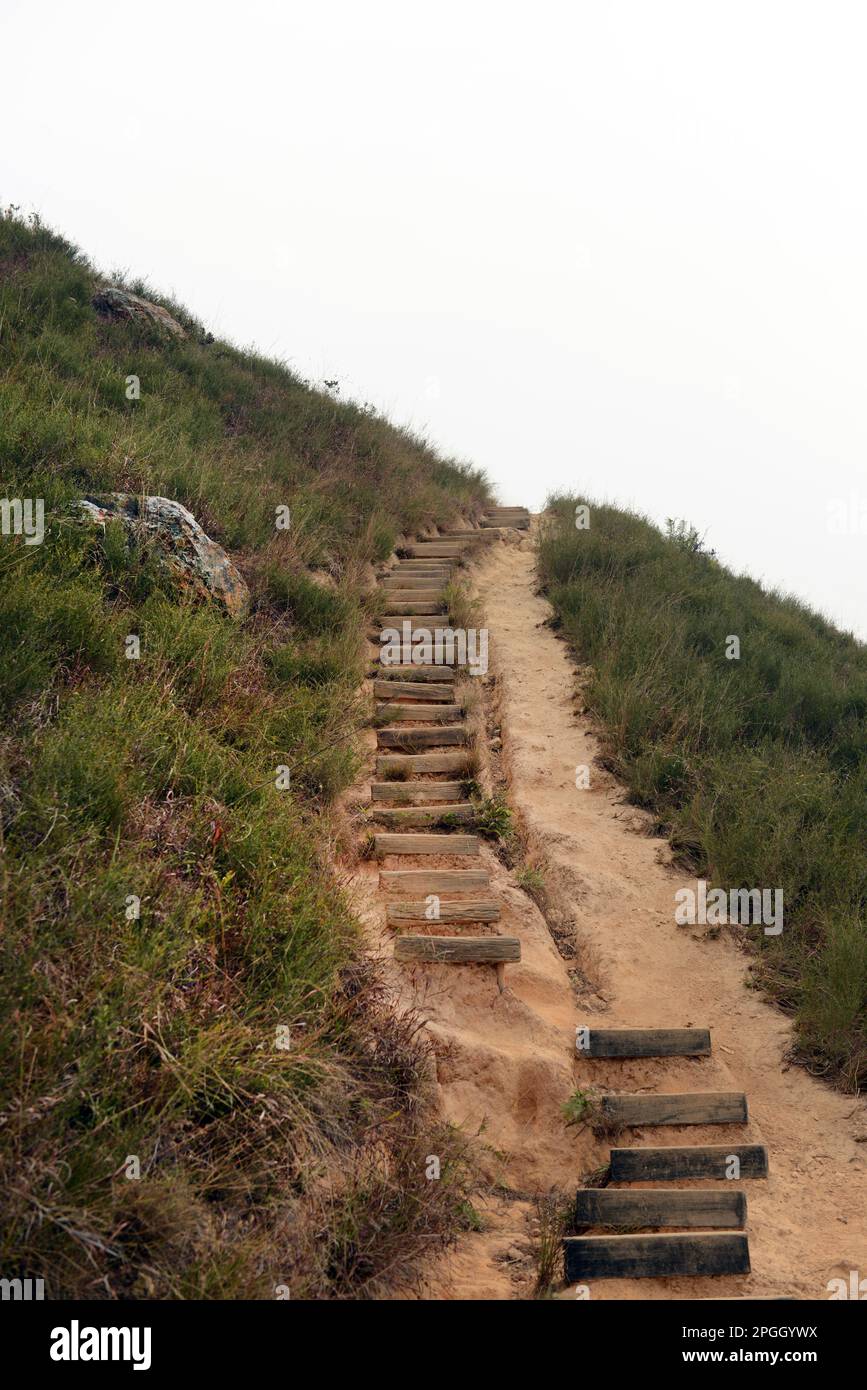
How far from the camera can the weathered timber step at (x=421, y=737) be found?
315 inches

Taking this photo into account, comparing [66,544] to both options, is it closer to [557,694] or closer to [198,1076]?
[198,1076]

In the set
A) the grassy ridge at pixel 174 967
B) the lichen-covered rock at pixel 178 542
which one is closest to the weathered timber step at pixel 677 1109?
the grassy ridge at pixel 174 967

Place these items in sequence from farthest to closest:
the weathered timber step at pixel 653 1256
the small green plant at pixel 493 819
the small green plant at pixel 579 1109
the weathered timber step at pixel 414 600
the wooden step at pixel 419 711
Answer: the weathered timber step at pixel 414 600
the wooden step at pixel 419 711
the small green plant at pixel 493 819
the small green plant at pixel 579 1109
the weathered timber step at pixel 653 1256

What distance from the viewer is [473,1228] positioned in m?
4.00

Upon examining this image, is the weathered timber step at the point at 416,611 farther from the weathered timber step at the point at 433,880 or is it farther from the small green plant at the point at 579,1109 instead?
the small green plant at the point at 579,1109

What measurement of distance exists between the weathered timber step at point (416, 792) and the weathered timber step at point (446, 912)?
1460mm

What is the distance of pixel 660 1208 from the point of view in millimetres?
4223

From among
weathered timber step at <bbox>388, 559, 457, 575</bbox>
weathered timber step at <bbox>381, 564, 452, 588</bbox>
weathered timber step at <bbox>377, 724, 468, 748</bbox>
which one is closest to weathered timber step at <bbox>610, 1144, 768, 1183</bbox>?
weathered timber step at <bbox>377, 724, 468, 748</bbox>

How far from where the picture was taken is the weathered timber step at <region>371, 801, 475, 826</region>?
6.96m

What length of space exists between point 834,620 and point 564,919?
31.1ft

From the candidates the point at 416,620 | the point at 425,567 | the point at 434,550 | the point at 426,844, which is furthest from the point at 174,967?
the point at 434,550

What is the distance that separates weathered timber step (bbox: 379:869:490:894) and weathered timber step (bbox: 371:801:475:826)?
81 cm

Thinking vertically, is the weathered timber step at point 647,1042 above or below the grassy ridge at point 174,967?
below

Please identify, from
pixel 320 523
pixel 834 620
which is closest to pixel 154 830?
pixel 320 523
